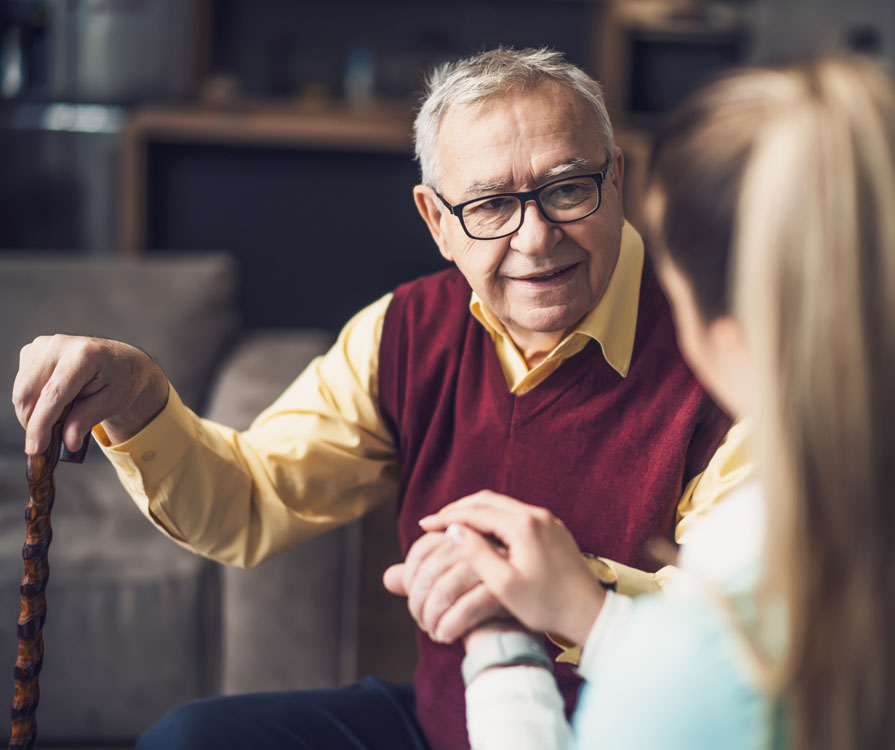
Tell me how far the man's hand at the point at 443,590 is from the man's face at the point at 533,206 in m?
0.39

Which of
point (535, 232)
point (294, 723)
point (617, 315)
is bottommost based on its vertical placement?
point (294, 723)

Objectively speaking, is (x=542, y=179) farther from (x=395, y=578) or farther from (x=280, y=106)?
(x=280, y=106)

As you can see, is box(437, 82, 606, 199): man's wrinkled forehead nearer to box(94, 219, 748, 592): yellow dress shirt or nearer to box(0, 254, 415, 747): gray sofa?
box(94, 219, 748, 592): yellow dress shirt

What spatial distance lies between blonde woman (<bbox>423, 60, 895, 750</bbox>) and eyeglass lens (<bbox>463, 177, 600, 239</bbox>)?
472mm

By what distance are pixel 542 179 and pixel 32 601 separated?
708 millimetres

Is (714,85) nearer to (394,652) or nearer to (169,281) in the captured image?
(394,652)

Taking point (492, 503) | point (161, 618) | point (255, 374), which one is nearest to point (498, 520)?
point (492, 503)

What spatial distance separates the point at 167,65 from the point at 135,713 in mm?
2801

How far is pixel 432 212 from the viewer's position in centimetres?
126

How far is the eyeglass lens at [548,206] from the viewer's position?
1109mm

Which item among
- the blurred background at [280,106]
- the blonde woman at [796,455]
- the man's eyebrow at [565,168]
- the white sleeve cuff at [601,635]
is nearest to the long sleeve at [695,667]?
the blonde woman at [796,455]

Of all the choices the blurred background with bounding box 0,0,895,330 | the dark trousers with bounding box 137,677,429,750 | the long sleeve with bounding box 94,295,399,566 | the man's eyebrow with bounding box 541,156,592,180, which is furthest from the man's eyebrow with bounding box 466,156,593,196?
the blurred background with bounding box 0,0,895,330

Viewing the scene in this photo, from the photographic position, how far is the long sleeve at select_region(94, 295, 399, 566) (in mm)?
1148

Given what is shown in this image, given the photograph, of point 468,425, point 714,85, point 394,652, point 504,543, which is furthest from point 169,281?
point 714,85
